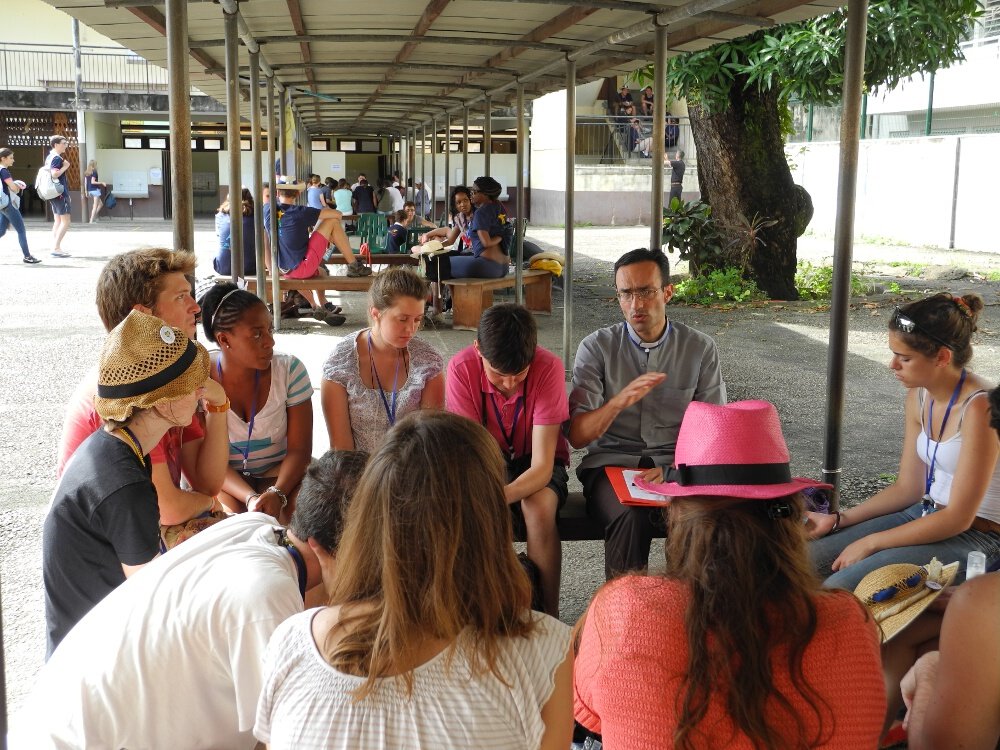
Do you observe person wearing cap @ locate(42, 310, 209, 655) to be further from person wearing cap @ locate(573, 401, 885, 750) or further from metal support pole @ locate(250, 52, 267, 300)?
metal support pole @ locate(250, 52, 267, 300)

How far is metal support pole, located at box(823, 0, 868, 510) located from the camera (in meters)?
4.02

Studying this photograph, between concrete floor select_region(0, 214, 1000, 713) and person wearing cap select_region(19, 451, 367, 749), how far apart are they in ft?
4.48

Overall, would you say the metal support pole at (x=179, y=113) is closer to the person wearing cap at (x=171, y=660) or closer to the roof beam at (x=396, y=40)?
the person wearing cap at (x=171, y=660)

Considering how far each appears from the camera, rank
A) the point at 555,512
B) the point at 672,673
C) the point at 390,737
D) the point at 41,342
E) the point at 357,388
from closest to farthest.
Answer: the point at 390,737 < the point at 672,673 < the point at 555,512 < the point at 357,388 < the point at 41,342

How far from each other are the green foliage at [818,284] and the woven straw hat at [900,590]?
10.5 m

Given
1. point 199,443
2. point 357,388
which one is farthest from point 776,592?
point 357,388

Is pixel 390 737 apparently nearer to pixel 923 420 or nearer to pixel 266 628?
pixel 266 628

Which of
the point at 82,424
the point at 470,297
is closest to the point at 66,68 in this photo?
the point at 470,297

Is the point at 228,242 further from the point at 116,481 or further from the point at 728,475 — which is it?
the point at 728,475

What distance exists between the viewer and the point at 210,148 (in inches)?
1315

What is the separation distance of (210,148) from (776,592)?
3397 cm

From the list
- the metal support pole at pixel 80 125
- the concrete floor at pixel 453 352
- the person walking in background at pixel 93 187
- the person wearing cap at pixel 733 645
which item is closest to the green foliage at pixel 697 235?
the concrete floor at pixel 453 352

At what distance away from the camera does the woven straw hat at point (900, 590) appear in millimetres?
2641

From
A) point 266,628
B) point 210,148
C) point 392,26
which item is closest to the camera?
point 266,628
